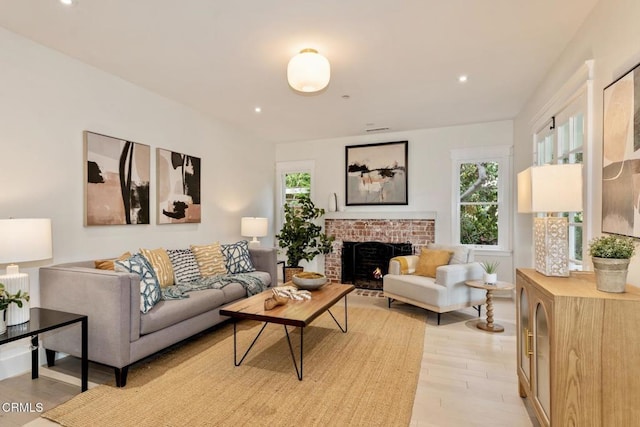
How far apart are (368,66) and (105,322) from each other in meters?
3.03

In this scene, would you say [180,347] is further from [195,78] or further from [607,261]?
[607,261]

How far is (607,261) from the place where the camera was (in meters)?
1.46

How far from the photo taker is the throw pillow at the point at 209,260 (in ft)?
12.8

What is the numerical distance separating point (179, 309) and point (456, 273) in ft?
9.49

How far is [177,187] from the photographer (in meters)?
4.12

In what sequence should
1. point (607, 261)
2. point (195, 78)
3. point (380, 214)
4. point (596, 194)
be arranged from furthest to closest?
point (380, 214)
point (195, 78)
point (596, 194)
point (607, 261)

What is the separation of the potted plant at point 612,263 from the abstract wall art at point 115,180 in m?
3.78

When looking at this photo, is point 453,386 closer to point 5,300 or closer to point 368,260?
point 5,300

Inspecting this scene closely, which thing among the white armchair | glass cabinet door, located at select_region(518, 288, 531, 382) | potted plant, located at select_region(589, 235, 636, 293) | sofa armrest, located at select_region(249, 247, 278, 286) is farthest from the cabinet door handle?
sofa armrest, located at select_region(249, 247, 278, 286)

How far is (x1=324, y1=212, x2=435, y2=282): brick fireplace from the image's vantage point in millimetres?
5336

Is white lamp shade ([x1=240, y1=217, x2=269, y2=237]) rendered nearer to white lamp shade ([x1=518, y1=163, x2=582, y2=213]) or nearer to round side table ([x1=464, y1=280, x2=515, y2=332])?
round side table ([x1=464, y1=280, x2=515, y2=332])

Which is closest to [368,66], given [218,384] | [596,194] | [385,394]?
[596,194]

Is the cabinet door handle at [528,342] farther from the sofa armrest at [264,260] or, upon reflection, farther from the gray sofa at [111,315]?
the sofa armrest at [264,260]

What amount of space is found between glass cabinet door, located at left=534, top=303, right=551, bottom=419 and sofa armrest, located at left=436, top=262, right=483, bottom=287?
74.9 inches
